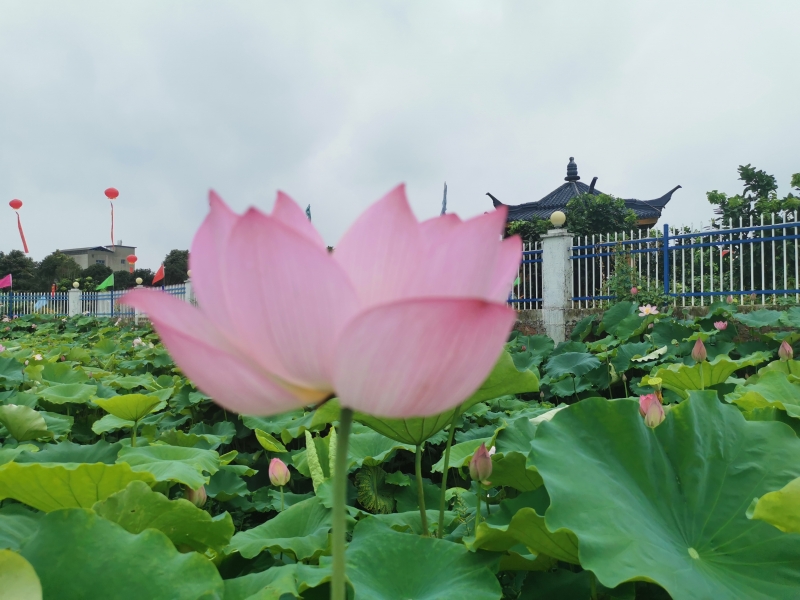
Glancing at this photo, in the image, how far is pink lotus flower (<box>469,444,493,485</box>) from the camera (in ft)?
2.55

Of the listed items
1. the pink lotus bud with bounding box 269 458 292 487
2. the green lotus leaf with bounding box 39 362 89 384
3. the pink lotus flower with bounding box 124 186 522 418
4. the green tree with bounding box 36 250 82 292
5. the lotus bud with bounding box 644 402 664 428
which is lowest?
the pink lotus bud with bounding box 269 458 292 487

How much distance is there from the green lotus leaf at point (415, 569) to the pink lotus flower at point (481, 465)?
113 mm

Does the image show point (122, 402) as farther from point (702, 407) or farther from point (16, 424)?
point (702, 407)

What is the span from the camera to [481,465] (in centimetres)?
78

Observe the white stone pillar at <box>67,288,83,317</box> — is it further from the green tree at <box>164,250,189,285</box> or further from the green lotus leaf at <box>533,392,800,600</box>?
the green lotus leaf at <box>533,392,800,600</box>

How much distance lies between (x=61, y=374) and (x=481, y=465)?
8.40 ft

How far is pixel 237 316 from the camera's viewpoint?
10.8 inches

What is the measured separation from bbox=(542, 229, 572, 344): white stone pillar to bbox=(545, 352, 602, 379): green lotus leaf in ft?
10.6

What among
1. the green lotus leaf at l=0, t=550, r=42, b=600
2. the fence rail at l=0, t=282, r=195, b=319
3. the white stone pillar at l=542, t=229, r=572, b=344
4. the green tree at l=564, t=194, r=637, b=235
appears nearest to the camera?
the green lotus leaf at l=0, t=550, r=42, b=600

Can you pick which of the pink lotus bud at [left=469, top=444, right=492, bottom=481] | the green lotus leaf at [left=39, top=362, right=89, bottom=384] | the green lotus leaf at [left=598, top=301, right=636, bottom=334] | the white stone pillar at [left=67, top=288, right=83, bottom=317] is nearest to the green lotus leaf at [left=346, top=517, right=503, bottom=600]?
the pink lotus bud at [left=469, top=444, right=492, bottom=481]

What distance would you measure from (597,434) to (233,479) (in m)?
1.07

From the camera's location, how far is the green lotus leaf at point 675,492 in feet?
1.95

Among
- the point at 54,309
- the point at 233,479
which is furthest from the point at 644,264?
the point at 54,309

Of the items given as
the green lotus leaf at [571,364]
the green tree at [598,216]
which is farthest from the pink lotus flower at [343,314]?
the green tree at [598,216]
